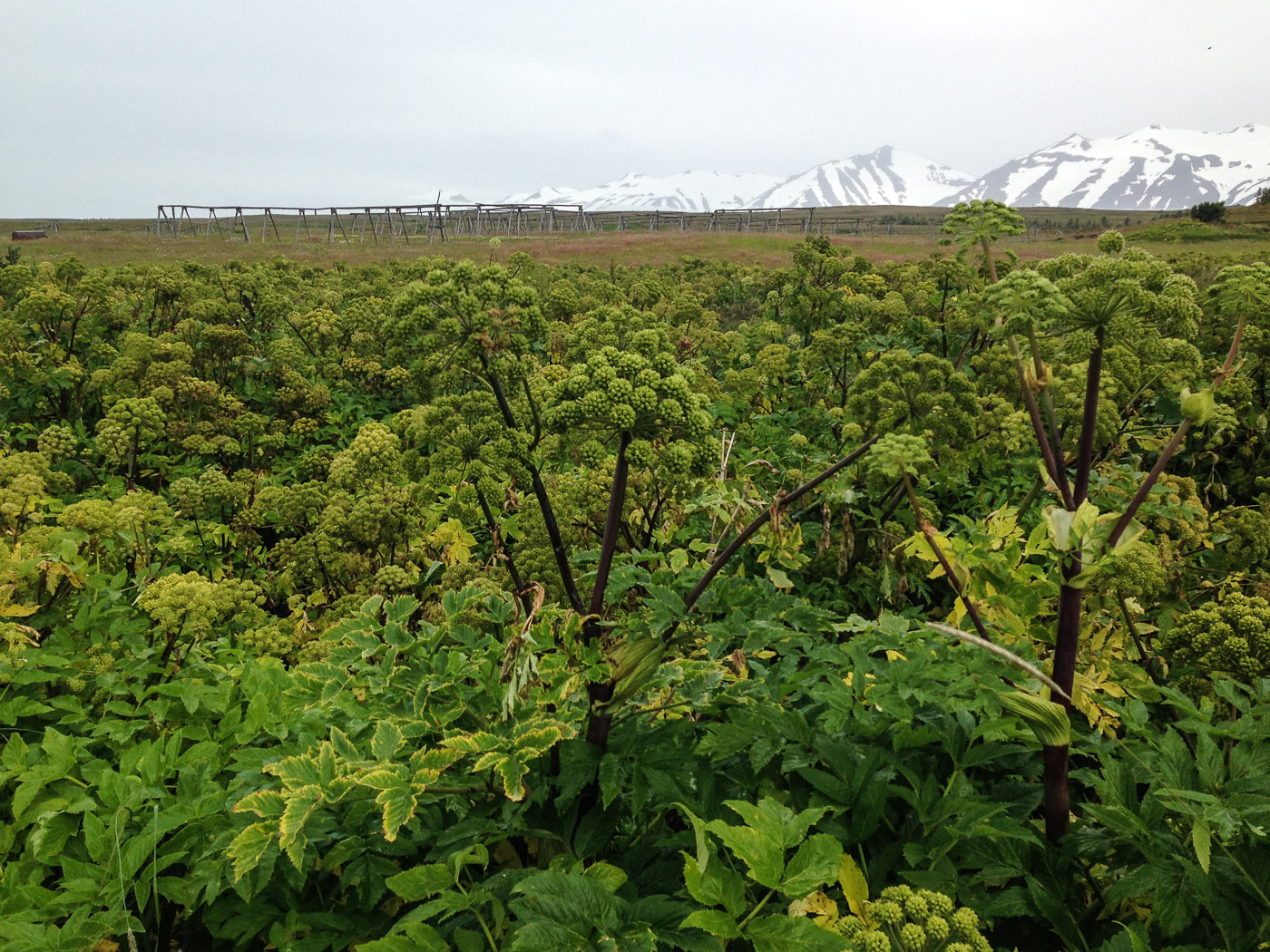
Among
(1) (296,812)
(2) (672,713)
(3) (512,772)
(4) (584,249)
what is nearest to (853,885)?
(2) (672,713)

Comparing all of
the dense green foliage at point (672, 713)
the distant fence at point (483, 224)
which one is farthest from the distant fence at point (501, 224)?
the dense green foliage at point (672, 713)

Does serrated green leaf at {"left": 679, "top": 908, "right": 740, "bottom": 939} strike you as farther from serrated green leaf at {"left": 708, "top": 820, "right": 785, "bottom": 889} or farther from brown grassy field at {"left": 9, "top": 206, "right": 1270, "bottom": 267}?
brown grassy field at {"left": 9, "top": 206, "right": 1270, "bottom": 267}

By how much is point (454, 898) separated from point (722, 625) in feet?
3.99

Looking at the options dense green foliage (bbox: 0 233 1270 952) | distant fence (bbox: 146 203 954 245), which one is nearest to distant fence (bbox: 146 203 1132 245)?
distant fence (bbox: 146 203 954 245)

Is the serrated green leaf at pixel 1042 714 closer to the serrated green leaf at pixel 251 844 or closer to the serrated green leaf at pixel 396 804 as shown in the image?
the serrated green leaf at pixel 396 804

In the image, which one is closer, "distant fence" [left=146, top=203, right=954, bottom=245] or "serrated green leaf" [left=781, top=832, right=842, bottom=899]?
"serrated green leaf" [left=781, top=832, right=842, bottom=899]

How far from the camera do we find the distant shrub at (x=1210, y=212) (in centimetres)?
4300

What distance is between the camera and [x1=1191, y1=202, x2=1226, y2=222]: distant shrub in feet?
141

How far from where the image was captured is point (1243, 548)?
11.8 feet

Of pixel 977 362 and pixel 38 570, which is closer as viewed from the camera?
pixel 38 570

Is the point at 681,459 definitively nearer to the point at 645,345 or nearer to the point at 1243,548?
the point at 645,345

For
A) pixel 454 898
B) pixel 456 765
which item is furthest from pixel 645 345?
pixel 454 898

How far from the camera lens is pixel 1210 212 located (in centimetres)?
4381

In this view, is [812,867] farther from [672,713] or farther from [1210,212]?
[1210,212]
